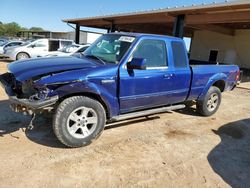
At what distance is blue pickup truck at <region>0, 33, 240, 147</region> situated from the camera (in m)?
4.05

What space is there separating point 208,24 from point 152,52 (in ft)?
45.8

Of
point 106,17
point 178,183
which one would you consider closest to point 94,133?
point 178,183

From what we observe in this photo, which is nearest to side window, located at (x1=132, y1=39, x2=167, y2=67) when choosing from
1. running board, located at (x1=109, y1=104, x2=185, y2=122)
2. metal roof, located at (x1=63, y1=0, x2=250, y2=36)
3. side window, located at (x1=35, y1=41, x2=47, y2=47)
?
running board, located at (x1=109, y1=104, x2=185, y2=122)

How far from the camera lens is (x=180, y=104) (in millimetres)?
6172

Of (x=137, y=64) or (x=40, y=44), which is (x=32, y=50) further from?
(x=137, y=64)

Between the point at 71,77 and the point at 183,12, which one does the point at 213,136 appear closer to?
the point at 71,77

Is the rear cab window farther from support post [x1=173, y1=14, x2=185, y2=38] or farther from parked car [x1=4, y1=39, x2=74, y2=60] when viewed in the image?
parked car [x1=4, y1=39, x2=74, y2=60]

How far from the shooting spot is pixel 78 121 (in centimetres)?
430

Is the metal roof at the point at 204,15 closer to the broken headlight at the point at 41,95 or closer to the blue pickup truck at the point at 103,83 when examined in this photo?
the blue pickup truck at the point at 103,83

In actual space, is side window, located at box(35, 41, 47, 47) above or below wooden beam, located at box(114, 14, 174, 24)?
below

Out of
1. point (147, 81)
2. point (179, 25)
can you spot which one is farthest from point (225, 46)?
point (147, 81)

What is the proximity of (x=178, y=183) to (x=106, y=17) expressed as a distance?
18599mm

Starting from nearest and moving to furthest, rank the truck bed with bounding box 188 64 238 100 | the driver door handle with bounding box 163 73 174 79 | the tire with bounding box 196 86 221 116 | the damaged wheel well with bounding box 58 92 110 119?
the damaged wheel well with bounding box 58 92 110 119
the driver door handle with bounding box 163 73 174 79
the truck bed with bounding box 188 64 238 100
the tire with bounding box 196 86 221 116

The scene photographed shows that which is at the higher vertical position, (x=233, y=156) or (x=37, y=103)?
(x=37, y=103)
